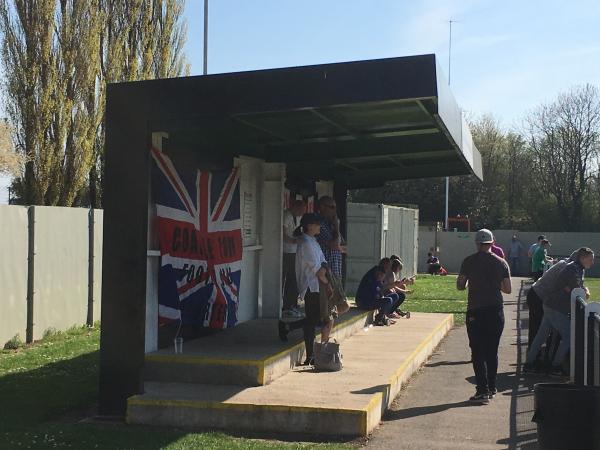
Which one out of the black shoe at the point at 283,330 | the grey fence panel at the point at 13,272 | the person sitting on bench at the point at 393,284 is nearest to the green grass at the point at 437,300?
the person sitting on bench at the point at 393,284

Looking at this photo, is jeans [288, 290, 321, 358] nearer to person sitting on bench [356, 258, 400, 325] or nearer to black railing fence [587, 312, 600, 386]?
black railing fence [587, 312, 600, 386]

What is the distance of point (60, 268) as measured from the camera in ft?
45.4

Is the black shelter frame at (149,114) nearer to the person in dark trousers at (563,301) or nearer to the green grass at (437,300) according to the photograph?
the person in dark trousers at (563,301)

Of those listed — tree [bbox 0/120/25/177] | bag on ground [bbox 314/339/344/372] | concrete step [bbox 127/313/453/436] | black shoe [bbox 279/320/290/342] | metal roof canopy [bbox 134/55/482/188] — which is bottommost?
concrete step [bbox 127/313/453/436]

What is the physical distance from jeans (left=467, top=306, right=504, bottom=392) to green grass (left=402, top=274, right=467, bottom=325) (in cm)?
793

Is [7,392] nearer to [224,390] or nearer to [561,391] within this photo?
[224,390]

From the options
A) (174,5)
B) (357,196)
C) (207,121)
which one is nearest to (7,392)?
(207,121)

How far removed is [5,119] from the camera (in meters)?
26.2

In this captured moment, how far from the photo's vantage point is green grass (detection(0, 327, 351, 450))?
6.67 m

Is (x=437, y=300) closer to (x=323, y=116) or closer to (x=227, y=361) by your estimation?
(x=323, y=116)

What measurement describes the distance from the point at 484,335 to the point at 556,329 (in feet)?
6.16

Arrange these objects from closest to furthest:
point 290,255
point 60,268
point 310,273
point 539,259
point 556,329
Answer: point 310,273, point 556,329, point 290,255, point 60,268, point 539,259

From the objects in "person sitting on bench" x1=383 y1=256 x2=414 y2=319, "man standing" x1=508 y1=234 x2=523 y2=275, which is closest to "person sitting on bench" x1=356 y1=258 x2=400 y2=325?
"person sitting on bench" x1=383 y1=256 x2=414 y2=319

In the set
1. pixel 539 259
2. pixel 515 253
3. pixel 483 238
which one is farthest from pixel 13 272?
pixel 515 253
